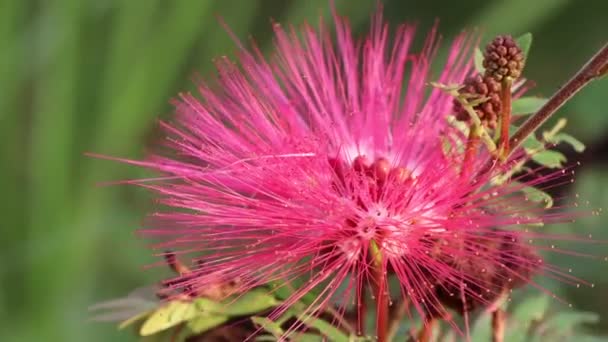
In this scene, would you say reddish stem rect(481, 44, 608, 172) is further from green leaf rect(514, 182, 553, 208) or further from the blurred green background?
the blurred green background

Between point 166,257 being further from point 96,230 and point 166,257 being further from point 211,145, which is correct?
point 96,230

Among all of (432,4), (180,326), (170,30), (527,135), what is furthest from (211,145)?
(432,4)

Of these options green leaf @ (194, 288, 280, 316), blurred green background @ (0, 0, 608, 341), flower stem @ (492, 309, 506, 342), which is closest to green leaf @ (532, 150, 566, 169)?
flower stem @ (492, 309, 506, 342)

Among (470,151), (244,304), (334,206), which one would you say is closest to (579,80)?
(470,151)

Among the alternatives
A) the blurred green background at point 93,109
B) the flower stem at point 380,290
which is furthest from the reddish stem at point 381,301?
the blurred green background at point 93,109

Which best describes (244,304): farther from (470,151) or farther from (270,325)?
(470,151)

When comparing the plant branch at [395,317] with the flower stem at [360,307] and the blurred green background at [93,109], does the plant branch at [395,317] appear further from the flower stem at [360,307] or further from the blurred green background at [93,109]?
the blurred green background at [93,109]

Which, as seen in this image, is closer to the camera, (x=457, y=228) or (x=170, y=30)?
(x=457, y=228)
